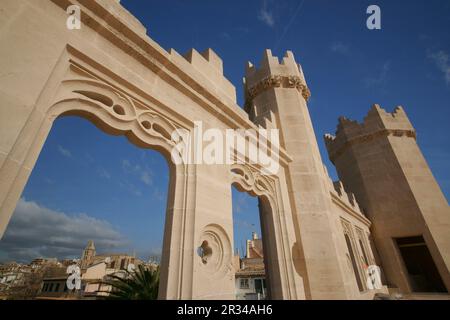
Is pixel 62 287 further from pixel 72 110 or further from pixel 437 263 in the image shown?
pixel 437 263

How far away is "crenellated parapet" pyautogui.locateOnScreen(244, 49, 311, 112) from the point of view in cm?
707

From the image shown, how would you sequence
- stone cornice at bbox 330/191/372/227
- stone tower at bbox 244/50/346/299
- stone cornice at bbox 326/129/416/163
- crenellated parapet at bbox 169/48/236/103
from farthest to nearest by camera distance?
stone cornice at bbox 326/129/416/163 → stone cornice at bbox 330/191/372/227 → stone tower at bbox 244/50/346/299 → crenellated parapet at bbox 169/48/236/103

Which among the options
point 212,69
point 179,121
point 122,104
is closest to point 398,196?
point 212,69

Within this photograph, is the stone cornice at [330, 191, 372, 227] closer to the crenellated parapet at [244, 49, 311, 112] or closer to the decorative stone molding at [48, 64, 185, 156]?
the crenellated parapet at [244, 49, 311, 112]

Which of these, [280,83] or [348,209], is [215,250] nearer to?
[280,83]

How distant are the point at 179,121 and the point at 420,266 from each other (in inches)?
708

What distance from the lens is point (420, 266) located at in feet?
45.1

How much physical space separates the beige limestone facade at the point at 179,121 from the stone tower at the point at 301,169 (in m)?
0.03

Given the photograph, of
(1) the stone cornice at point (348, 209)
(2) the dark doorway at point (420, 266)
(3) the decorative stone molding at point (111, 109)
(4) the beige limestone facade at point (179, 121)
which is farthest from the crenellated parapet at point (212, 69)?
(2) the dark doorway at point (420, 266)

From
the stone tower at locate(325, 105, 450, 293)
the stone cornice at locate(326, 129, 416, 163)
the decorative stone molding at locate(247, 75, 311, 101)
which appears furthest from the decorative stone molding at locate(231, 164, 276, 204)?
the stone cornice at locate(326, 129, 416, 163)

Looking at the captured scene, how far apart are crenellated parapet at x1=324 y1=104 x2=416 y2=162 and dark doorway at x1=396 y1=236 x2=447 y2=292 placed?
6.15 meters

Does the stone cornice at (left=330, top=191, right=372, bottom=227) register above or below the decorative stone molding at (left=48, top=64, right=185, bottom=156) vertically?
above

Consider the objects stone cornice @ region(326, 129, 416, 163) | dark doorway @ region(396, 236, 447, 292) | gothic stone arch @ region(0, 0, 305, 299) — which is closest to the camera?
gothic stone arch @ region(0, 0, 305, 299)

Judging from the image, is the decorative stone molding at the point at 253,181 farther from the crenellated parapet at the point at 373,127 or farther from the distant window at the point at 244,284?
the distant window at the point at 244,284
